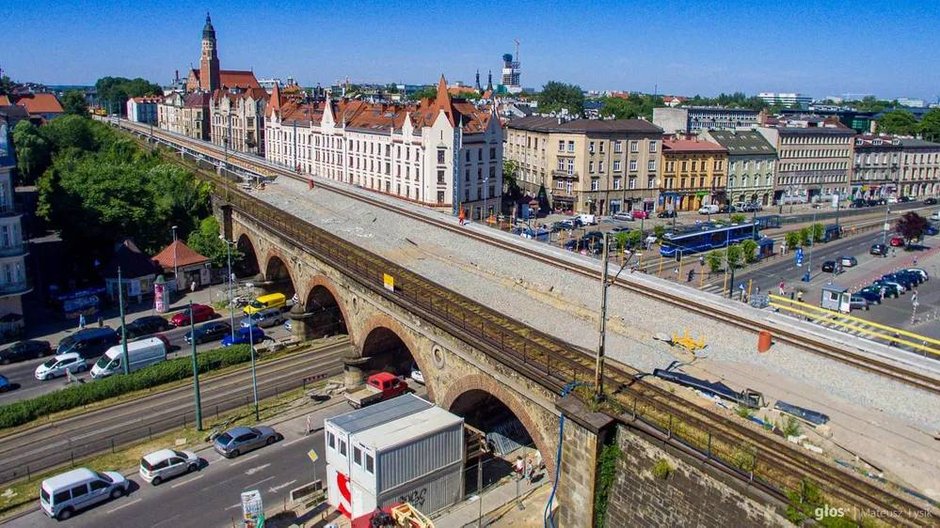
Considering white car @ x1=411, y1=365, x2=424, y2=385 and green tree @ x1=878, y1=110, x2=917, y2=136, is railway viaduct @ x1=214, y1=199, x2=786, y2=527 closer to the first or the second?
white car @ x1=411, y1=365, x2=424, y2=385

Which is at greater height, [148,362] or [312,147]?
[312,147]

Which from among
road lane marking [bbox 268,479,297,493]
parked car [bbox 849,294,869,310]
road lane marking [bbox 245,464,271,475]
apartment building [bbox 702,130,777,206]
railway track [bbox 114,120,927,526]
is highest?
apartment building [bbox 702,130,777,206]

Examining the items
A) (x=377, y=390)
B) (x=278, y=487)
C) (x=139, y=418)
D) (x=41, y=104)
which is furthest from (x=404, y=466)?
(x=41, y=104)

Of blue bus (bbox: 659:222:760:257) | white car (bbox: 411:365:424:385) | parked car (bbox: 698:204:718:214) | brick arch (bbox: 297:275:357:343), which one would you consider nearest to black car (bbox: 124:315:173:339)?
brick arch (bbox: 297:275:357:343)

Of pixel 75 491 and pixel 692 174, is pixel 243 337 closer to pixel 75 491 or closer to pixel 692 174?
pixel 75 491

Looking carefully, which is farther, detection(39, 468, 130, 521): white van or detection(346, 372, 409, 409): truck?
detection(346, 372, 409, 409): truck

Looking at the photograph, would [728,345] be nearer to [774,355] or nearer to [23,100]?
[774,355]

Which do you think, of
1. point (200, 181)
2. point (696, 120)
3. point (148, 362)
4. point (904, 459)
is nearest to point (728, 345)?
point (904, 459)
